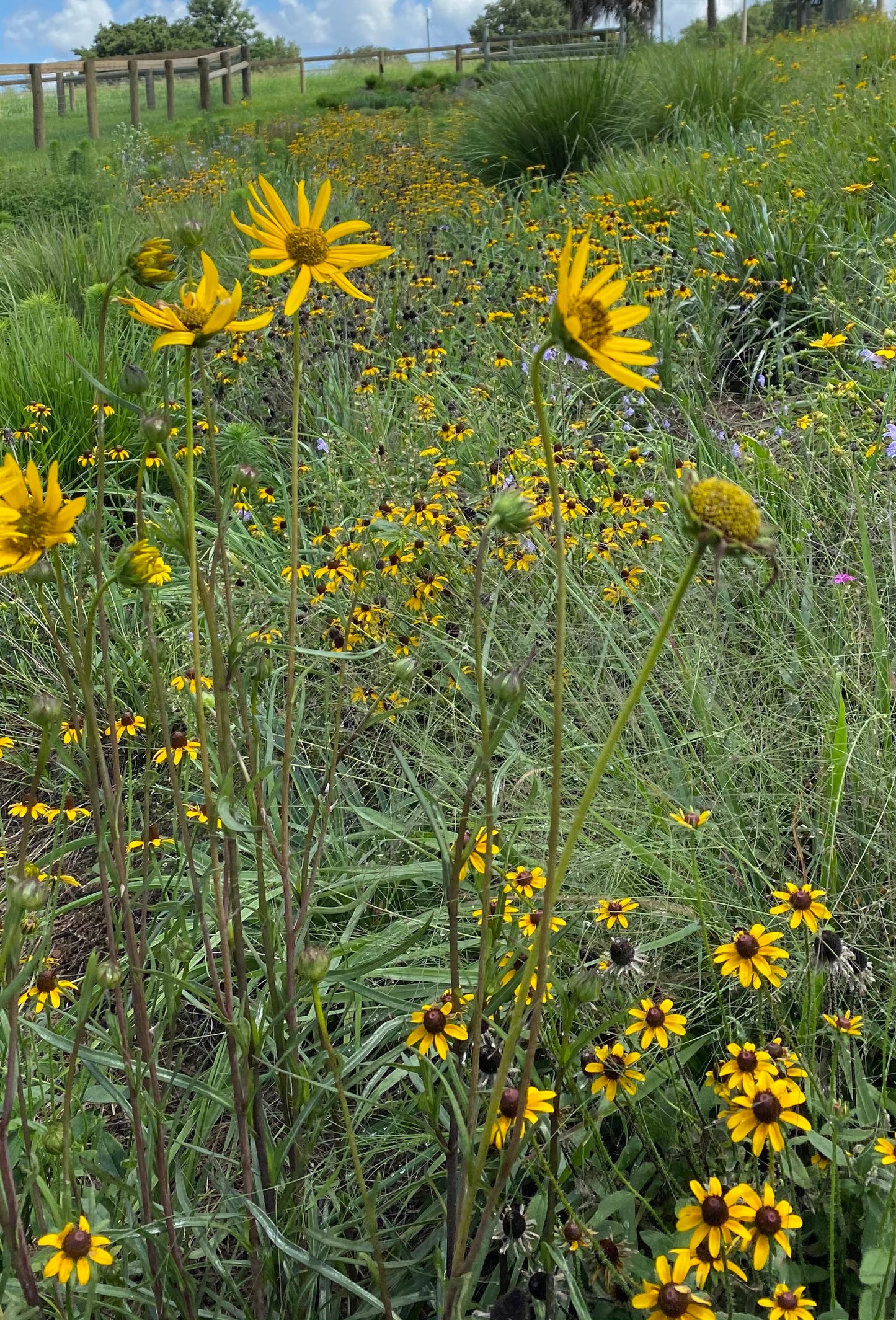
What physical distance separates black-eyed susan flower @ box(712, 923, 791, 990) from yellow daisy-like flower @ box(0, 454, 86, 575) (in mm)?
708

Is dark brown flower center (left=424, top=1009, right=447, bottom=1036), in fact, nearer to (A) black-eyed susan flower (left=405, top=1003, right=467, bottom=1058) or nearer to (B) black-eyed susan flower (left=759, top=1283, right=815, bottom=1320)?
(A) black-eyed susan flower (left=405, top=1003, right=467, bottom=1058)

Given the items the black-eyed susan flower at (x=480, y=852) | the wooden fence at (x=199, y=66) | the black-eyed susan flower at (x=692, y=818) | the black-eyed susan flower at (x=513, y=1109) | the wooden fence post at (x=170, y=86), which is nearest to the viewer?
the black-eyed susan flower at (x=513, y=1109)

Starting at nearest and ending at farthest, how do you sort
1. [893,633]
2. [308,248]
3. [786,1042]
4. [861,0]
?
[308,248] → [786,1042] → [893,633] → [861,0]

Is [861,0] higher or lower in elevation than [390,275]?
higher

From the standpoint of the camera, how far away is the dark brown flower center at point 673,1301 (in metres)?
0.79

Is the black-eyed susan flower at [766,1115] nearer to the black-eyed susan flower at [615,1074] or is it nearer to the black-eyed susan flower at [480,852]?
the black-eyed susan flower at [615,1074]

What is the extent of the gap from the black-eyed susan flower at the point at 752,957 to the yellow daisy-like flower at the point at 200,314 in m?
0.72

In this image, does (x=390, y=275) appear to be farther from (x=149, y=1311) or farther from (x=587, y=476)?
(x=149, y=1311)

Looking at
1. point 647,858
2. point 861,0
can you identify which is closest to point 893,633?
point 647,858

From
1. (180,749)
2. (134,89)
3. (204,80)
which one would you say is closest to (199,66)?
(204,80)

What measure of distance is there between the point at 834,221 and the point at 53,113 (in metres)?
24.0

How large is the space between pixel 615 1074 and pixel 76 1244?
0.49 meters

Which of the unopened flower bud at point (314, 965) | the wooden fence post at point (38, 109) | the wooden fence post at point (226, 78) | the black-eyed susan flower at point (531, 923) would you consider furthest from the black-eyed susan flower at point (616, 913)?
the wooden fence post at point (226, 78)

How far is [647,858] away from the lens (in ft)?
4.99
